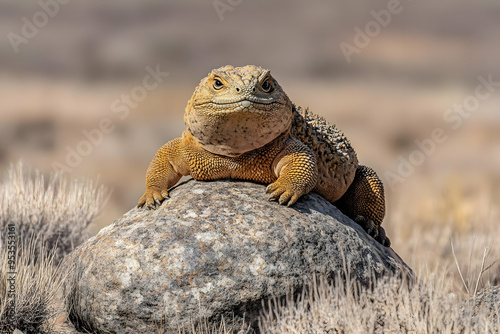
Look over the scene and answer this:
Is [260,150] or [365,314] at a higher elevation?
[260,150]

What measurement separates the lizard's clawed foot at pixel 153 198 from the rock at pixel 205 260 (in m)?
0.08

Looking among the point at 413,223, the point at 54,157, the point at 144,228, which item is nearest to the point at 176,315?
the point at 144,228

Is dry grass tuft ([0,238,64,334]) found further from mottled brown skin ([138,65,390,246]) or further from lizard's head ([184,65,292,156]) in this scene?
lizard's head ([184,65,292,156])

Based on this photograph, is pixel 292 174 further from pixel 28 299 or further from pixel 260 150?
pixel 28 299

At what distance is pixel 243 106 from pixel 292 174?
2.85 feet

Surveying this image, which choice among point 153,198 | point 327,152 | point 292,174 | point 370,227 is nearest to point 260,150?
point 292,174

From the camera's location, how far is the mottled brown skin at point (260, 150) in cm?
491

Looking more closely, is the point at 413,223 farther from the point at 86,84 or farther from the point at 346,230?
the point at 86,84

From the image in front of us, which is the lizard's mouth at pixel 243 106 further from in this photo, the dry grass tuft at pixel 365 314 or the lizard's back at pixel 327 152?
the dry grass tuft at pixel 365 314

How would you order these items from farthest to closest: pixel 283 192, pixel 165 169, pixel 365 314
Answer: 1. pixel 165 169
2. pixel 283 192
3. pixel 365 314

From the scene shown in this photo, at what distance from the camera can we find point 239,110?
4805mm

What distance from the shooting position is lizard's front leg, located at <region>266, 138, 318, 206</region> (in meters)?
5.23

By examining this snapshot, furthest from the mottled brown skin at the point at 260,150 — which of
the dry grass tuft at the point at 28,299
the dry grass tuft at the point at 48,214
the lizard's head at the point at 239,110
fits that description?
the dry grass tuft at the point at 48,214

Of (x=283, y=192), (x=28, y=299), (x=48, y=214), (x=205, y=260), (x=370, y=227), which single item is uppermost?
(x=283, y=192)
